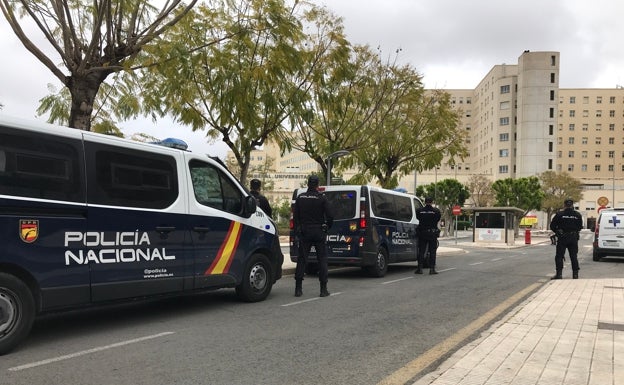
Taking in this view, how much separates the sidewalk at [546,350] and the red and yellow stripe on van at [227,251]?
11.9 feet

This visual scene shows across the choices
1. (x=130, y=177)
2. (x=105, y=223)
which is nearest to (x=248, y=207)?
(x=130, y=177)

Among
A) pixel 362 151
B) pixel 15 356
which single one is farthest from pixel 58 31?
pixel 362 151

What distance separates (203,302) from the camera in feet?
28.3

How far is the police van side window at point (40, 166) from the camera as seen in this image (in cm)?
520

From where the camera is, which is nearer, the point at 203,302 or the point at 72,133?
the point at 72,133

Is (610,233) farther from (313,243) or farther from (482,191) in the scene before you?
(482,191)

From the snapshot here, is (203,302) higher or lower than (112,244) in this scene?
lower

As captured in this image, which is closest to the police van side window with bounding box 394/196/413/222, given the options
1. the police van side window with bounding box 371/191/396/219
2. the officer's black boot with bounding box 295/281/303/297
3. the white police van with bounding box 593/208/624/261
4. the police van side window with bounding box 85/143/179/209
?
the police van side window with bounding box 371/191/396/219

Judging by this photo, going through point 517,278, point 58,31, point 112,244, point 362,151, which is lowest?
point 517,278

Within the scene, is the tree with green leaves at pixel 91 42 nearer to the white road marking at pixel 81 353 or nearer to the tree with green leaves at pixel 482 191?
the white road marking at pixel 81 353

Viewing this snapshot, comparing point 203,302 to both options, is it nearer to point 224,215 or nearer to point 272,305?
point 272,305

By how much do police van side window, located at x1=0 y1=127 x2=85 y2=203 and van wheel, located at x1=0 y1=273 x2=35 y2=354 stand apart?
89 cm

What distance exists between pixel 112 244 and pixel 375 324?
135 inches

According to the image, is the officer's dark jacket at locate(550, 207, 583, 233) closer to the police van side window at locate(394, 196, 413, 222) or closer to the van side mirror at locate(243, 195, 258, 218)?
the police van side window at locate(394, 196, 413, 222)
